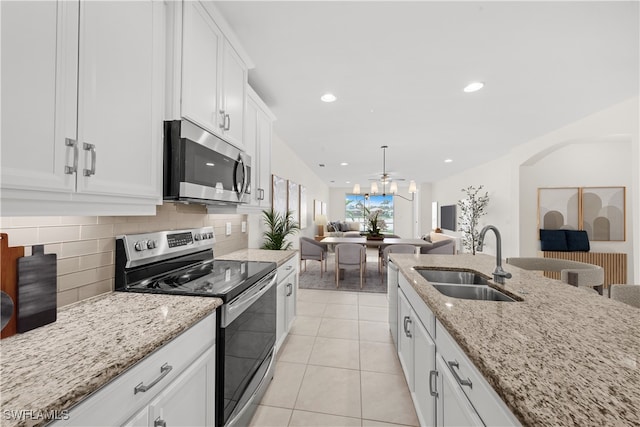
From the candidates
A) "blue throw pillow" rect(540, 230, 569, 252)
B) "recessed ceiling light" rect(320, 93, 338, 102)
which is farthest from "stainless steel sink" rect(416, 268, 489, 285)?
"blue throw pillow" rect(540, 230, 569, 252)

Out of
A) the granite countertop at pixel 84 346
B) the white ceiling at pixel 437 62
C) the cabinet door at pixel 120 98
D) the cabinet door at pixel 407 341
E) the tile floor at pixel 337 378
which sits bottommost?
the tile floor at pixel 337 378

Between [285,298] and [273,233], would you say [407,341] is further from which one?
[273,233]

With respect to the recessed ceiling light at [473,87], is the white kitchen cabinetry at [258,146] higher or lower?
lower

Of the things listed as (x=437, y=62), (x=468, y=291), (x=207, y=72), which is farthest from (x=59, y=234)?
(x=437, y=62)

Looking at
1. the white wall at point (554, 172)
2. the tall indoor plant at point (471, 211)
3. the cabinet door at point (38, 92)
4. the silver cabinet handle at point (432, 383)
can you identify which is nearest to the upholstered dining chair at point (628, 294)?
the silver cabinet handle at point (432, 383)

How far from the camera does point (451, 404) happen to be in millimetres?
1062

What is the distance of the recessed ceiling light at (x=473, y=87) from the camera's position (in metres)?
2.66

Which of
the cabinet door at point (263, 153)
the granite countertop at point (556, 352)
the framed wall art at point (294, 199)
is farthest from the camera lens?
the framed wall art at point (294, 199)

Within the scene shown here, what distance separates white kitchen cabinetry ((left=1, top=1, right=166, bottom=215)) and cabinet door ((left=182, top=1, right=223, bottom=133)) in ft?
0.39

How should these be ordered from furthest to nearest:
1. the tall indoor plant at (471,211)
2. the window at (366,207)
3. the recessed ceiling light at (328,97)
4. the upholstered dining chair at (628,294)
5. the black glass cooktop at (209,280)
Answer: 1. the window at (366,207)
2. the tall indoor plant at (471,211)
3. the recessed ceiling light at (328,97)
4. the upholstered dining chair at (628,294)
5. the black glass cooktop at (209,280)

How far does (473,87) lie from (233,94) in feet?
7.87

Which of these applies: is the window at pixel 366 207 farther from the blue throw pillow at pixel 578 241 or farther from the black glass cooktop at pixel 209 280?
the black glass cooktop at pixel 209 280

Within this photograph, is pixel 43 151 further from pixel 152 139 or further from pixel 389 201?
pixel 389 201

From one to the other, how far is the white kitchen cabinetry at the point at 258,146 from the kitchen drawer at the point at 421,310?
1475mm
